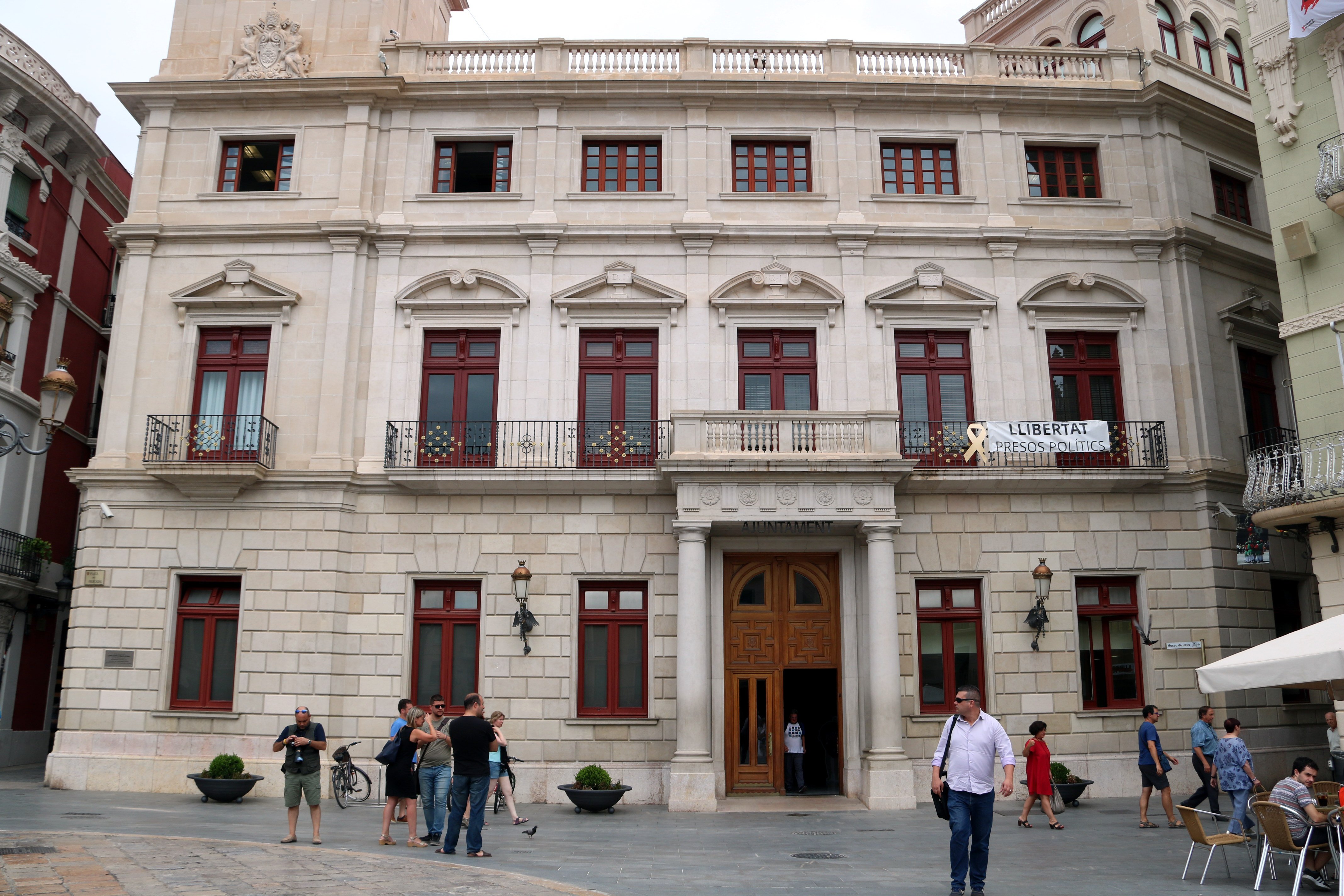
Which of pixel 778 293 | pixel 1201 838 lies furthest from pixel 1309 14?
pixel 1201 838

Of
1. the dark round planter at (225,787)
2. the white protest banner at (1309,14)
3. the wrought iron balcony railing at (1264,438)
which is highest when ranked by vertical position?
the white protest banner at (1309,14)

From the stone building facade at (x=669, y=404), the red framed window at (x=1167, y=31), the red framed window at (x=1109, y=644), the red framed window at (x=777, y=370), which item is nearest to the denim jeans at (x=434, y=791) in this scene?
the stone building facade at (x=669, y=404)

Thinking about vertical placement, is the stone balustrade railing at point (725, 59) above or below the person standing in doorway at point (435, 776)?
above

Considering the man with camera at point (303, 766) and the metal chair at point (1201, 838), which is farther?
the man with camera at point (303, 766)

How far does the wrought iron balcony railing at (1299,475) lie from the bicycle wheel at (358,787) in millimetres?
16749

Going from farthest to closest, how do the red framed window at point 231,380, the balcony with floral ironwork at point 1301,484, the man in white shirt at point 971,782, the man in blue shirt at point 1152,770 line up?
the red framed window at point 231,380 < the balcony with floral ironwork at point 1301,484 < the man in blue shirt at point 1152,770 < the man in white shirt at point 971,782

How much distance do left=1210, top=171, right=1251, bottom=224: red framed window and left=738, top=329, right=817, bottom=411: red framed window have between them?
33.4 feet

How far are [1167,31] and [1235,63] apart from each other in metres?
2.76

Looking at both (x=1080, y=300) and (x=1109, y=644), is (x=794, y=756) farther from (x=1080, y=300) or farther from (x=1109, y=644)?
(x=1080, y=300)

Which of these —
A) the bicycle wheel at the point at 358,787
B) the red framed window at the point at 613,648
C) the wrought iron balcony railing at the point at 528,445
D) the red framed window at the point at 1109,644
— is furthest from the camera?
the wrought iron balcony railing at the point at 528,445

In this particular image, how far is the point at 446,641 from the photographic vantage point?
65.4 ft

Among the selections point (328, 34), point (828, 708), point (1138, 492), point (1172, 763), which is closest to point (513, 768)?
point (828, 708)

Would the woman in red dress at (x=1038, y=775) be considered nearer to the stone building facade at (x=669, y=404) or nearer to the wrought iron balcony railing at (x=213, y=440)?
the stone building facade at (x=669, y=404)

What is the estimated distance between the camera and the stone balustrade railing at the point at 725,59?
22.4m
